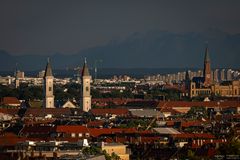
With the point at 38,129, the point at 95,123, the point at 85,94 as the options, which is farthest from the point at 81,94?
the point at 38,129

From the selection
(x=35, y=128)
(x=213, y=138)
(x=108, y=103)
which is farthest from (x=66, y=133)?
(x=108, y=103)

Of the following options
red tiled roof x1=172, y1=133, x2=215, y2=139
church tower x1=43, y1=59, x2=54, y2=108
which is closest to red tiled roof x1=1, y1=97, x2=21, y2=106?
church tower x1=43, y1=59, x2=54, y2=108

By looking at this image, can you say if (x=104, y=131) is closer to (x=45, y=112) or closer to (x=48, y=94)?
(x=45, y=112)

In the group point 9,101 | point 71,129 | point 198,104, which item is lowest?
point 71,129

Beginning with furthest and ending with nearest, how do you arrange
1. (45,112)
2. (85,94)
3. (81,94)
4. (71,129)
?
1. (81,94)
2. (85,94)
3. (45,112)
4. (71,129)

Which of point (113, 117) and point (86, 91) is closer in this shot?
point (113, 117)

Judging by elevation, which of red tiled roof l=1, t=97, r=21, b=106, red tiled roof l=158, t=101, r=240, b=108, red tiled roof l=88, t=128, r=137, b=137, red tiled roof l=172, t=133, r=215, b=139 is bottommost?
red tiled roof l=172, t=133, r=215, b=139

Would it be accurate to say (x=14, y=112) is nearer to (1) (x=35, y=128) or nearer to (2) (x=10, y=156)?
(1) (x=35, y=128)

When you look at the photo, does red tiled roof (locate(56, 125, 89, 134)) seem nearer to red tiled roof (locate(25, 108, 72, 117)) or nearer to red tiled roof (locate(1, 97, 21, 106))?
red tiled roof (locate(25, 108, 72, 117))

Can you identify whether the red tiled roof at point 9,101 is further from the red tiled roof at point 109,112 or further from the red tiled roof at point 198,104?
the red tiled roof at point 109,112

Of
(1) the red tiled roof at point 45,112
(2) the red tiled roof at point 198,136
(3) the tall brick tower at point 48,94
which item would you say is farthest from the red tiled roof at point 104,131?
(3) the tall brick tower at point 48,94

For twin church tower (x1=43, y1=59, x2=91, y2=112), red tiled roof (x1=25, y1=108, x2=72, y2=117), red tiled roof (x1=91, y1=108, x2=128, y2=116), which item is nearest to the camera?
red tiled roof (x1=25, y1=108, x2=72, y2=117)
